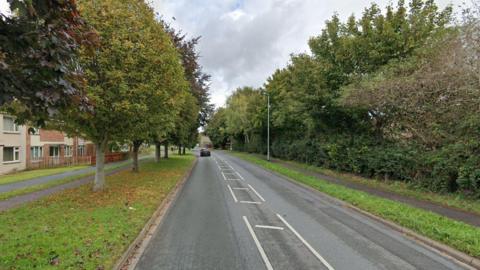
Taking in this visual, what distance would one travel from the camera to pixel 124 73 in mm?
11039

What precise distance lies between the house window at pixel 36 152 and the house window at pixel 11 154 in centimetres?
267

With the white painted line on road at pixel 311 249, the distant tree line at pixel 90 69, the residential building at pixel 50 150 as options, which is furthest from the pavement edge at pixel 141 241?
the residential building at pixel 50 150

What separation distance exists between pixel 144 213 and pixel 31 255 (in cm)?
382

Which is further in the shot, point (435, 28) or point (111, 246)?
point (435, 28)

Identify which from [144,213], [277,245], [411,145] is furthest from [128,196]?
[411,145]

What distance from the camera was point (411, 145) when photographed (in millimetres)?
15734

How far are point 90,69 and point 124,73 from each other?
108 centimetres

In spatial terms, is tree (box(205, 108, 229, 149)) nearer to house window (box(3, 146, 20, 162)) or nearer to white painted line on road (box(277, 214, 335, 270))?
house window (box(3, 146, 20, 162))

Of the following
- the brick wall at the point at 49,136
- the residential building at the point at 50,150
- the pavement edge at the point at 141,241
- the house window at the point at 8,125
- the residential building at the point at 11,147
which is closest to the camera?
the pavement edge at the point at 141,241

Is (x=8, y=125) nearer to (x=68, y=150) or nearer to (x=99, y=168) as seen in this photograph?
(x=68, y=150)

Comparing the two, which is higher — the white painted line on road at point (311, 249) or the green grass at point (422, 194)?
the green grass at point (422, 194)

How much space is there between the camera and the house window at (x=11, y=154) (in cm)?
2841

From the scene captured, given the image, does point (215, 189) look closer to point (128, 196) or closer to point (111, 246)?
point (128, 196)

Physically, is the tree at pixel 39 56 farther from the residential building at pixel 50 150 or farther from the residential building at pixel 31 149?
the residential building at pixel 50 150
